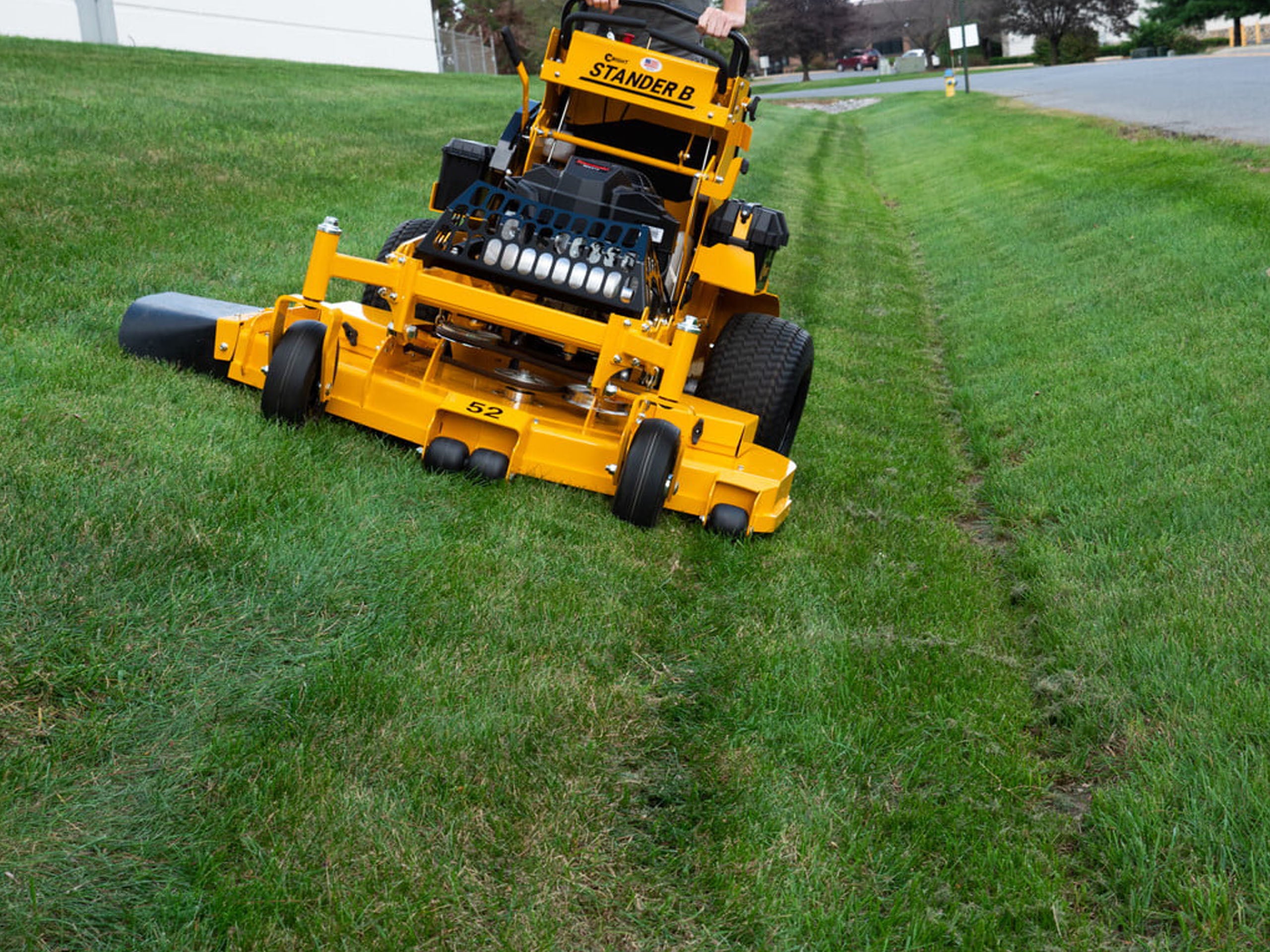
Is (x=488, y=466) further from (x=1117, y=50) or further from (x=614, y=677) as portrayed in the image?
(x=1117, y=50)

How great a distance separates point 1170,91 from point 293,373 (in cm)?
2387

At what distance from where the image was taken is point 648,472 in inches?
204

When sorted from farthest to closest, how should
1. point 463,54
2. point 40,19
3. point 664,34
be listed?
point 463,54 → point 40,19 → point 664,34

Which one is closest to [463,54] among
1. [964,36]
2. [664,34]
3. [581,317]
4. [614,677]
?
[964,36]

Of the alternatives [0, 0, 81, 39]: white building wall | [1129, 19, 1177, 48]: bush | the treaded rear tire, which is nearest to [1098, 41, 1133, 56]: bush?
[1129, 19, 1177, 48]: bush

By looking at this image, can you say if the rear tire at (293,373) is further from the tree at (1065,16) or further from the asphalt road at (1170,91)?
the tree at (1065,16)

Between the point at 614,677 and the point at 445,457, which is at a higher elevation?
the point at 445,457

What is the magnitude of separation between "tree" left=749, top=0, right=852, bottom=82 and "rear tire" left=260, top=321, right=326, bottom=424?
7492cm

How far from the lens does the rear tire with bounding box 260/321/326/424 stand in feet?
17.4

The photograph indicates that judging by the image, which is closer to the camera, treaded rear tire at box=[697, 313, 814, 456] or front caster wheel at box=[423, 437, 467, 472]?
front caster wheel at box=[423, 437, 467, 472]

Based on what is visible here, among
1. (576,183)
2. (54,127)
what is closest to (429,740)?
(576,183)

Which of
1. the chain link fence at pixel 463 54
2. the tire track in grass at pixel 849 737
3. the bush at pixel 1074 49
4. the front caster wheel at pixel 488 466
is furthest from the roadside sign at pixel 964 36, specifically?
the front caster wheel at pixel 488 466

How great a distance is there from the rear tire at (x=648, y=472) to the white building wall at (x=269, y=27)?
70.3 feet

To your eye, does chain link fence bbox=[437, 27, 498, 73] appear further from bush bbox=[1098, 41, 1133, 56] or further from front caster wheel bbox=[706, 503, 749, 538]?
bush bbox=[1098, 41, 1133, 56]
